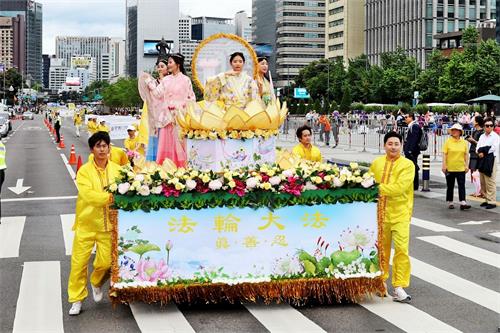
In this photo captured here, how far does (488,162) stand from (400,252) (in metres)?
8.75

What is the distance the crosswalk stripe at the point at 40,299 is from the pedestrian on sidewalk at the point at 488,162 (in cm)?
953

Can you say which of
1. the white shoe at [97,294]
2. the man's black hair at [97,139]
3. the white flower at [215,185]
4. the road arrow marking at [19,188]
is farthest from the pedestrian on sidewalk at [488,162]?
the road arrow marking at [19,188]

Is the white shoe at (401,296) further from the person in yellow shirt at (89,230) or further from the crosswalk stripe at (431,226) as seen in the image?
the crosswalk stripe at (431,226)

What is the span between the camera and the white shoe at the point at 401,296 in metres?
8.04

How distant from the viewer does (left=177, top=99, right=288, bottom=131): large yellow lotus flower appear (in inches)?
378

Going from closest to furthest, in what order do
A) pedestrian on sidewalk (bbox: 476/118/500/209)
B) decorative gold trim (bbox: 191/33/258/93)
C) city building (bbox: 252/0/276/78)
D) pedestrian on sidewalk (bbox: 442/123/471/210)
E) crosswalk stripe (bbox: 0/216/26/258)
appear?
crosswalk stripe (bbox: 0/216/26/258) → decorative gold trim (bbox: 191/33/258/93) → pedestrian on sidewalk (bbox: 442/123/471/210) → pedestrian on sidewalk (bbox: 476/118/500/209) → city building (bbox: 252/0/276/78)

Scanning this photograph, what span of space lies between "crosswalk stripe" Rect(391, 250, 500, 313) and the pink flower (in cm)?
343

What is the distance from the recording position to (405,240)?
7.89m

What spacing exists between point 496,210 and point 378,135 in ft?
72.4

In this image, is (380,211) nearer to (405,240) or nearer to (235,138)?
(405,240)

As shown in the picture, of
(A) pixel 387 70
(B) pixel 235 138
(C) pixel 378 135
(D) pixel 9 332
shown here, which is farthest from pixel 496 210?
(A) pixel 387 70

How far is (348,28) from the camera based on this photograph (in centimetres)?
14862

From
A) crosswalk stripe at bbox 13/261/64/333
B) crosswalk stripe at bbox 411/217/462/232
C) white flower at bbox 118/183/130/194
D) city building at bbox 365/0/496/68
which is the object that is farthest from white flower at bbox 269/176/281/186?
city building at bbox 365/0/496/68

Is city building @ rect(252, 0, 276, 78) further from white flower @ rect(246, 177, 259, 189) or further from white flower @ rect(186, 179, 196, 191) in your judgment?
white flower @ rect(186, 179, 196, 191)
